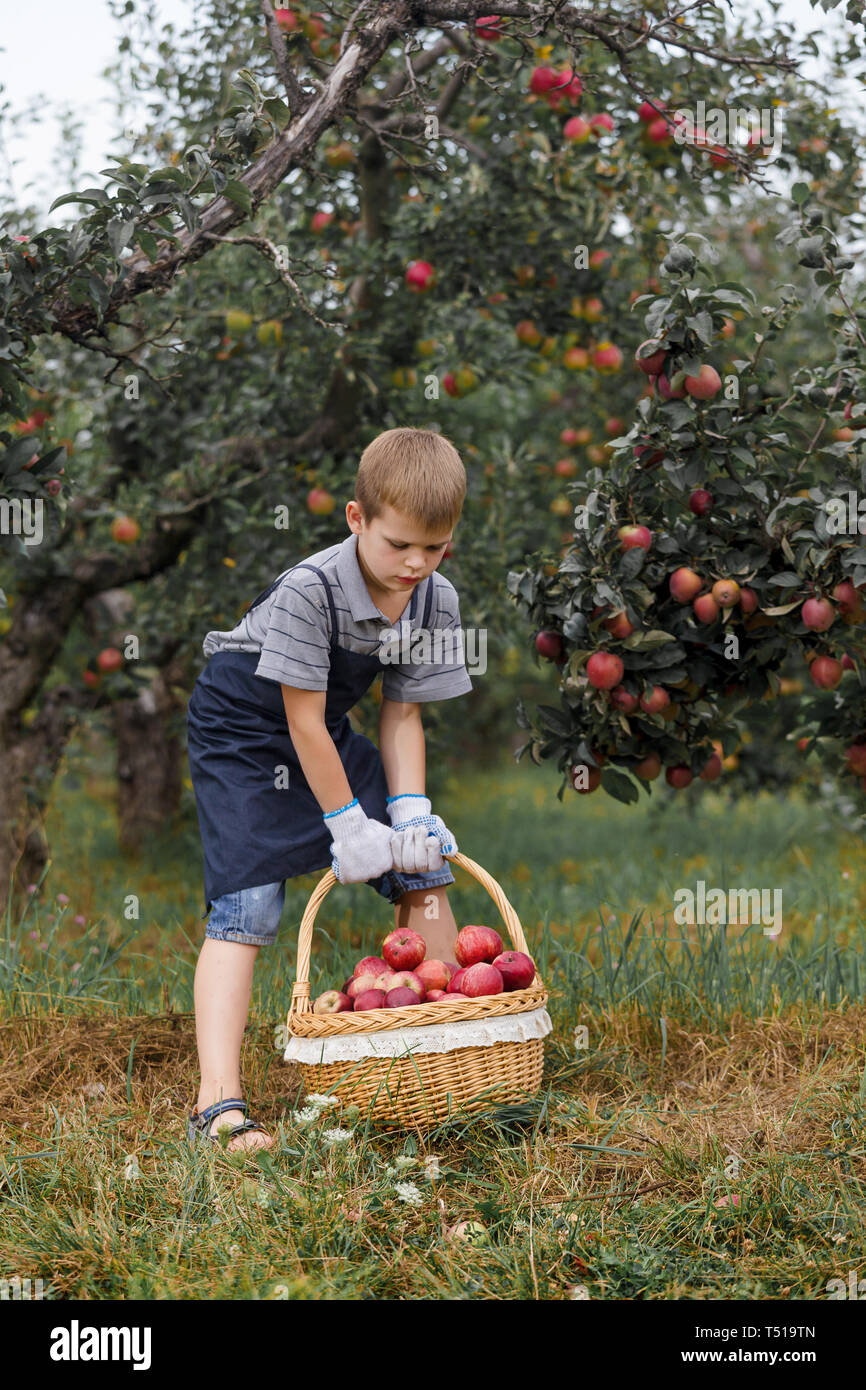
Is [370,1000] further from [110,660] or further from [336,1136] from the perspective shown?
[110,660]

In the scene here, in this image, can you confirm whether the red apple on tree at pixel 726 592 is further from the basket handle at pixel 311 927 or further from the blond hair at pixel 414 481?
the basket handle at pixel 311 927

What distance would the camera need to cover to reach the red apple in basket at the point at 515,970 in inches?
97.0

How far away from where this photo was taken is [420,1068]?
7.39 feet

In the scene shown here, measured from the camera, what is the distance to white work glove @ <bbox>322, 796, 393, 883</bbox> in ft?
8.05

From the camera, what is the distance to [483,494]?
15.3 ft

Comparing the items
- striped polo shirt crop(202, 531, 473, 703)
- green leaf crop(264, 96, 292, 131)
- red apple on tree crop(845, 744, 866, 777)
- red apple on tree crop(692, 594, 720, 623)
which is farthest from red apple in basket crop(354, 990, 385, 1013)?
green leaf crop(264, 96, 292, 131)

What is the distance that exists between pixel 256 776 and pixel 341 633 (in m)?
0.38

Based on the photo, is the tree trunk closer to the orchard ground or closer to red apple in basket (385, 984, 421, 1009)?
the orchard ground

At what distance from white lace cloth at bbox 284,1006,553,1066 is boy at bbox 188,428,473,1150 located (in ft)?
0.66

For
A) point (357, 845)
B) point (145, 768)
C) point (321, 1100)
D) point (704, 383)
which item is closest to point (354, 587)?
point (357, 845)

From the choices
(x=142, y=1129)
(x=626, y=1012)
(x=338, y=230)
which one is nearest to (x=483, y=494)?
(x=338, y=230)

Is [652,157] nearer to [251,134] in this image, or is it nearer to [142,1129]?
[251,134]

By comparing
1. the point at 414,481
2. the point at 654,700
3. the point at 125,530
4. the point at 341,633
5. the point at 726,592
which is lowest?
the point at 654,700

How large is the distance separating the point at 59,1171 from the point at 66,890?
2692 mm
